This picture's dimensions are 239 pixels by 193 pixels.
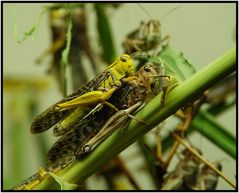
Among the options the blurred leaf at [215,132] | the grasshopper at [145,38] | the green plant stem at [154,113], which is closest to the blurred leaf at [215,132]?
the blurred leaf at [215,132]

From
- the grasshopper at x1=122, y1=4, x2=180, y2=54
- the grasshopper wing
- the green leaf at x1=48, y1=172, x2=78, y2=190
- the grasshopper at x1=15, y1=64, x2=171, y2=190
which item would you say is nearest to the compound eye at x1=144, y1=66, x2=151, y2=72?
the grasshopper at x1=15, y1=64, x2=171, y2=190

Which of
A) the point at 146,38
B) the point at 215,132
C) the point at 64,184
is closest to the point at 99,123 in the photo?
the point at 64,184

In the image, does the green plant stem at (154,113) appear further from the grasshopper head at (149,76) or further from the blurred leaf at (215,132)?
the blurred leaf at (215,132)

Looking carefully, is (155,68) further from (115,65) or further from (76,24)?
(76,24)

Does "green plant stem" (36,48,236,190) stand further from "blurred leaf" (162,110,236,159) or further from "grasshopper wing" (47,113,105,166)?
"blurred leaf" (162,110,236,159)

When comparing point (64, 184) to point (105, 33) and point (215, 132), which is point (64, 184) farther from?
point (105, 33)

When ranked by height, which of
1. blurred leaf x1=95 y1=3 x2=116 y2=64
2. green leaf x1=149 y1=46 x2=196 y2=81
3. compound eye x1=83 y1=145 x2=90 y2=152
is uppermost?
blurred leaf x1=95 y1=3 x2=116 y2=64

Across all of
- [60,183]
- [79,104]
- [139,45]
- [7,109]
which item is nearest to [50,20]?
[139,45]
